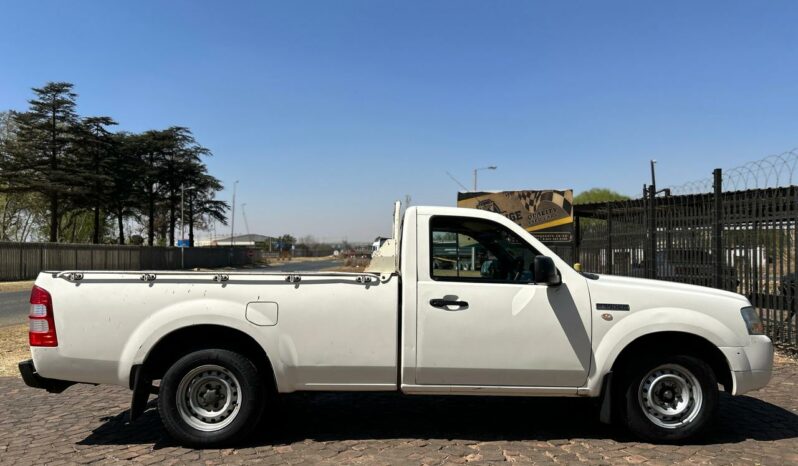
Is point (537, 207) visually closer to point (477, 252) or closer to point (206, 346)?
point (477, 252)

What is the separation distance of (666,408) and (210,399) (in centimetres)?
367

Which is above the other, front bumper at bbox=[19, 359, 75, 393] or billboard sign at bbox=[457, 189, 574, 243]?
billboard sign at bbox=[457, 189, 574, 243]

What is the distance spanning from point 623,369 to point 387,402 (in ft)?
8.11

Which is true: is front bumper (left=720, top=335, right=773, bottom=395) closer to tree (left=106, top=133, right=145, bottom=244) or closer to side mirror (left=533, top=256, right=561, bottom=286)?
side mirror (left=533, top=256, right=561, bottom=286)

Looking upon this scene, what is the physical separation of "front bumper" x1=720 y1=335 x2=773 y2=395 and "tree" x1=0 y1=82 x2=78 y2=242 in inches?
1847

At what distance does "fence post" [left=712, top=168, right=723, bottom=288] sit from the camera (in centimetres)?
847

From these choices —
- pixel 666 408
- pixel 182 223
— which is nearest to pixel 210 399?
pixel 666 408

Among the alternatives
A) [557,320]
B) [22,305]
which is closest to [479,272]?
[557,320]

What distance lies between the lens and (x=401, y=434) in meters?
4.93

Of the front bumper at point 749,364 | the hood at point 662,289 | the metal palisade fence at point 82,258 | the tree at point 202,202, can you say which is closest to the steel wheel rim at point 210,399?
the hood at point 662,289

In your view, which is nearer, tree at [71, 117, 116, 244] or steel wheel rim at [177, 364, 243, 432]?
steel wheel rim at [177, 364, 243, 432]

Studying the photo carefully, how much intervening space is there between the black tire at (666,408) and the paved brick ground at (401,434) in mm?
144

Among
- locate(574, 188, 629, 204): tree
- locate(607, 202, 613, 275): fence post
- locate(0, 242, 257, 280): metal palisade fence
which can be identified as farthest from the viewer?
locate(574, 188, 629, 204): tree

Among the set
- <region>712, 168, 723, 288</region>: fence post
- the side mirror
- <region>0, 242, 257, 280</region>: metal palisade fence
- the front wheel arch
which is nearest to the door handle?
the side mirror
